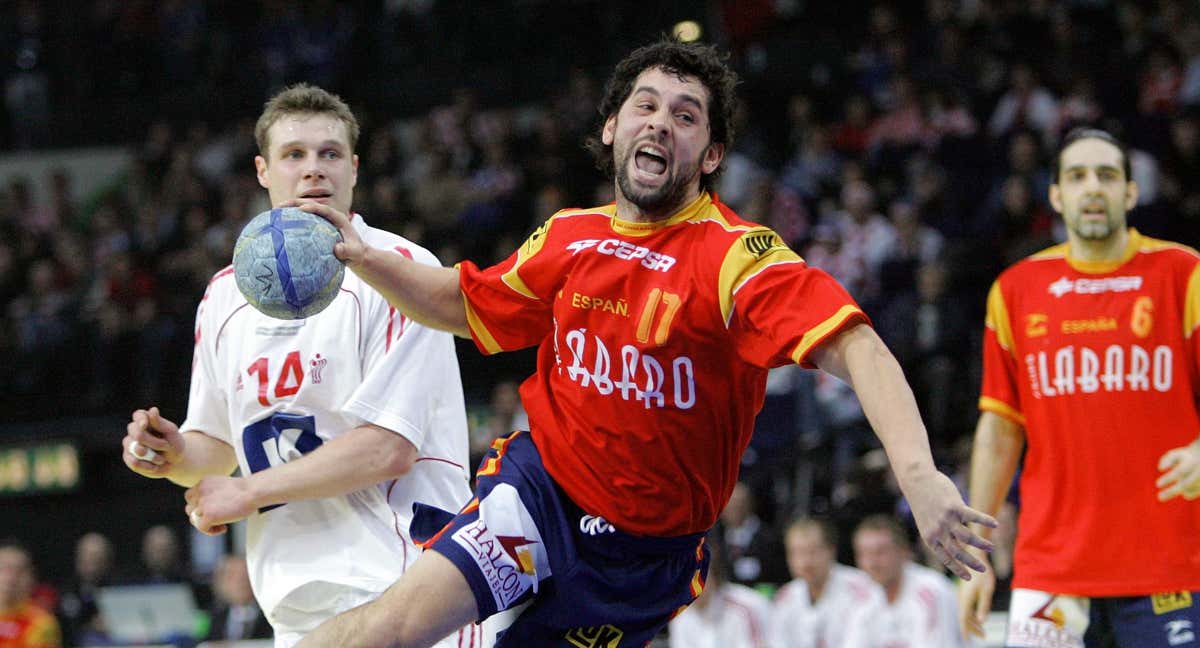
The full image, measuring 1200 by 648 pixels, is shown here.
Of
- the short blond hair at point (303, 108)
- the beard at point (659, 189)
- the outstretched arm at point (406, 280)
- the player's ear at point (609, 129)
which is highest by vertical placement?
the short blond hair at point (303, 108)

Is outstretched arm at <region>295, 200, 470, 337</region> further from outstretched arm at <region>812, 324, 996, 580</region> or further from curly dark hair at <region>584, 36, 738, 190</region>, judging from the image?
outstretched arm at <region>812, 324, 996, 580</region>

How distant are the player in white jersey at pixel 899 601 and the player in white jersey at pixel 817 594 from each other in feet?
0.38

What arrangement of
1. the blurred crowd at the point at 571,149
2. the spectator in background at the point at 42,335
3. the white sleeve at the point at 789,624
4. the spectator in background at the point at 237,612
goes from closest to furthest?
the white sleeve at the point at 789,624 < the spectator in background at the point at 237,612 < the blurred crowd at the point at 571,149 < the spectator in background at the point at 42,335

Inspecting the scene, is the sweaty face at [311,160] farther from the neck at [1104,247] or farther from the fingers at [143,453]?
the neck at [1104,247]

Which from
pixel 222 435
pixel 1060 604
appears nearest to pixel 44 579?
pixel 222 435

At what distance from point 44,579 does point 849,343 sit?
14.1 meters

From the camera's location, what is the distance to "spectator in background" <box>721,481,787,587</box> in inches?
445

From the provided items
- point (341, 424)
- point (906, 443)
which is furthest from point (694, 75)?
Answer: point (341, 424)

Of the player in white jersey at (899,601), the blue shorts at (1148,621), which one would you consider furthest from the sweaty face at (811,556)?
the blue shorts at (1148,621)

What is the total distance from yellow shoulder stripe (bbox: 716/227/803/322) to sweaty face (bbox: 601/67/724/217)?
1.17 ft

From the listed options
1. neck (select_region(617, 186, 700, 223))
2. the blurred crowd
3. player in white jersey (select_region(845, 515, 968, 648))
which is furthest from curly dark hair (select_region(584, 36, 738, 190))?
the blurred crowd

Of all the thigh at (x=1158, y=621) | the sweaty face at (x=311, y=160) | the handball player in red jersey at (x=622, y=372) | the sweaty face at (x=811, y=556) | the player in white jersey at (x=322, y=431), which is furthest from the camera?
the sweaty face at (x=811, y=556)

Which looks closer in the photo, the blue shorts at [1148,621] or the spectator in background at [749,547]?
the blue shorts at [1148,621]

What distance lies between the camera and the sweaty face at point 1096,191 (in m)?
6.36
